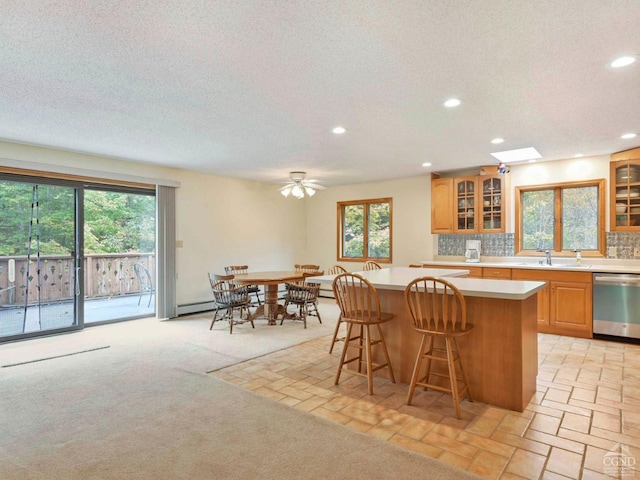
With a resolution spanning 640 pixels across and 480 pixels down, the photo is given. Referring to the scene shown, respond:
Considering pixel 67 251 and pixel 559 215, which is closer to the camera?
pixel 67 251

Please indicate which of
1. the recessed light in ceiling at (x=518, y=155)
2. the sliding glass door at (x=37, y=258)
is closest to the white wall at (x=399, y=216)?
the recessed light in ceiling at (x=518, y=155)

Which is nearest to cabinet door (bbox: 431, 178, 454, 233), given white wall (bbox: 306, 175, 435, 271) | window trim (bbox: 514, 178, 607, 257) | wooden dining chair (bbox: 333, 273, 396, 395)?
white wall (bbox: 306, 175, 435, 271)

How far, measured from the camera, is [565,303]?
16.5 feet

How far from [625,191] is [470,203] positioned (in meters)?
1.99

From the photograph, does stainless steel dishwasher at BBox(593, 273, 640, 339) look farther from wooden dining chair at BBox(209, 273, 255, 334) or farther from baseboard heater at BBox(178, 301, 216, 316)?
baseboard heater at BBox(178, 301, 216, 316)

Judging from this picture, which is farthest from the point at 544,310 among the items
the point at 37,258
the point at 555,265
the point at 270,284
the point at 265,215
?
the point at 37,258

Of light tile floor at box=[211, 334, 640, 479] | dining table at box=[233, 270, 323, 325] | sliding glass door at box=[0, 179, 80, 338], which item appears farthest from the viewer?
dining table at box=[233, 270, 323, 325]

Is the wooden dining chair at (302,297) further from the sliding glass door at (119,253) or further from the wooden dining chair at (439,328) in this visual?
the wooden dining chair at (439,328)

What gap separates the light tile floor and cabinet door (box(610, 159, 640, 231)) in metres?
1.88

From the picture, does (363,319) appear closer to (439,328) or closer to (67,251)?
(439,328)

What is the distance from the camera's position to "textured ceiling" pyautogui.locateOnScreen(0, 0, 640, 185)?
2.03 metres

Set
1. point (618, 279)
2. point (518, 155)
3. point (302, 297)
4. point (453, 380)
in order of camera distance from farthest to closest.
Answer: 1. point (302, 297)
2. point (518, 155)
3. point (618, 279)
4. point (453, 380)

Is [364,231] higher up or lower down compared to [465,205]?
lower down

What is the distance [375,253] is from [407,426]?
5.37 metres
